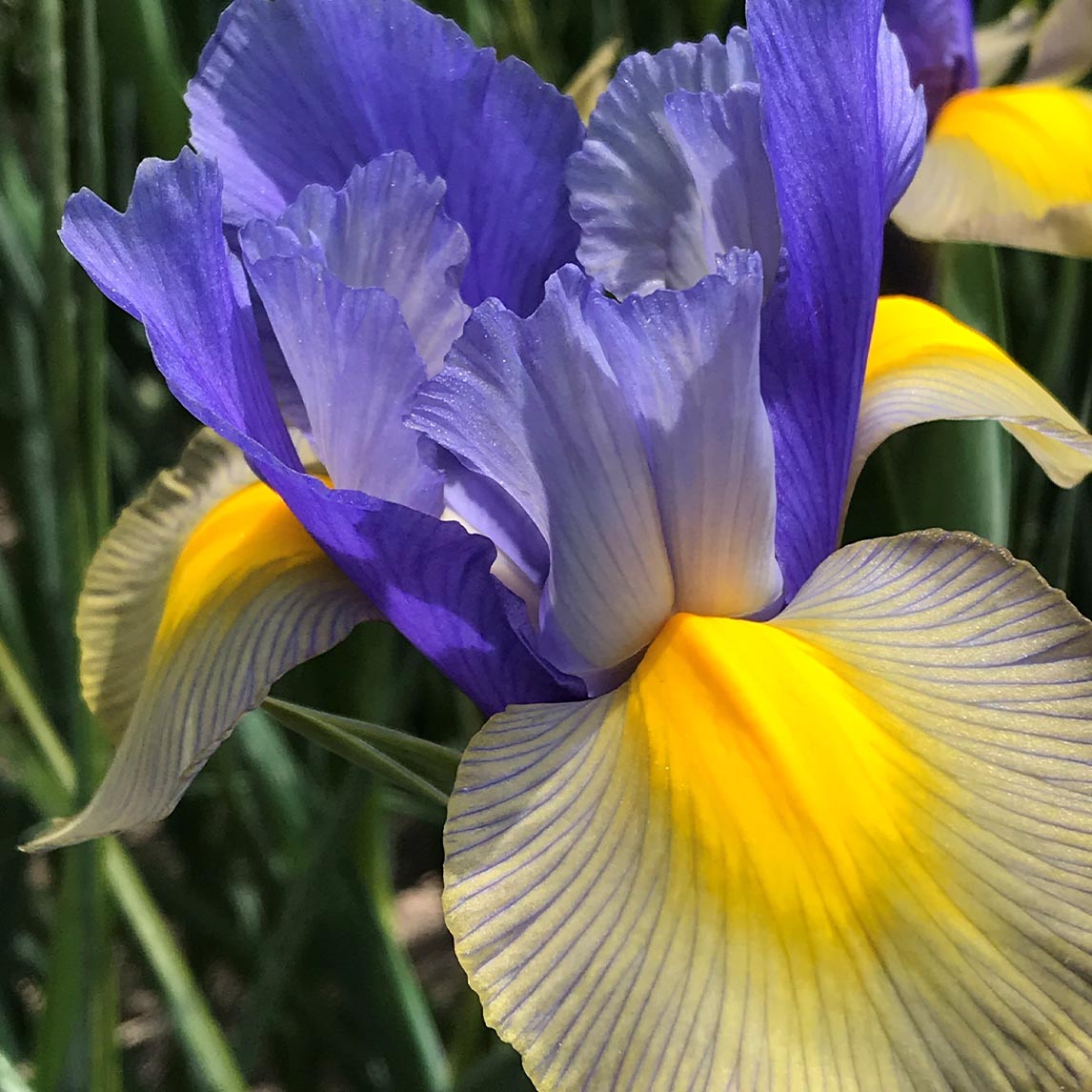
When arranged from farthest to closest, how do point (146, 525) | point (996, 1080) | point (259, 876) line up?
point (259, 876)
point (146, 525)
point (996, 1080)

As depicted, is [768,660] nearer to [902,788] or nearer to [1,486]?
[902,788]

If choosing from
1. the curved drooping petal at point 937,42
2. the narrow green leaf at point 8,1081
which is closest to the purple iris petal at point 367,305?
the narrow green leaf at point 8,1081

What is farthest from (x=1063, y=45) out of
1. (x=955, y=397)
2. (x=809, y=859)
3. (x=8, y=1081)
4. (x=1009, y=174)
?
(x=8, y=1081)

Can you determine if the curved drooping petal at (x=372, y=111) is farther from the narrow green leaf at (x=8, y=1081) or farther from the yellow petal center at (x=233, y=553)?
the narrow green leaf at (x=8, y=1081)

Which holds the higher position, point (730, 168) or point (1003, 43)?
point (730, 168)

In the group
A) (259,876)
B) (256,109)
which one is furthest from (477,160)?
(259,876)

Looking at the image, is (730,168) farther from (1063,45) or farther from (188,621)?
(1063,45)

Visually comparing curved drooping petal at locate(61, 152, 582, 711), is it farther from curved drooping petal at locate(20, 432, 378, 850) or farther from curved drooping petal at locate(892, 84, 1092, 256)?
curved drooping petal at locate(892, 84, 1092, 256)
